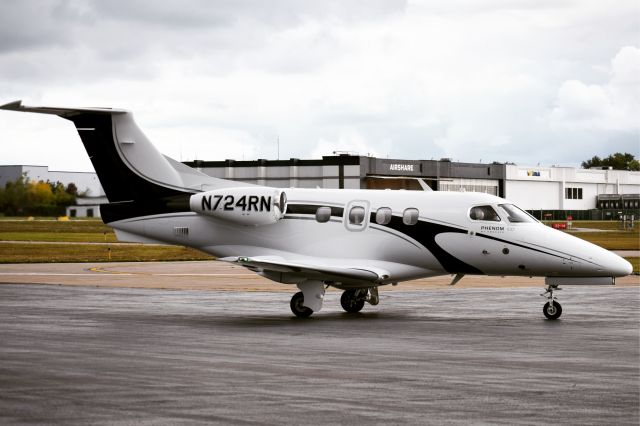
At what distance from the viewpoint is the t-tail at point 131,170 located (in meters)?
28.5

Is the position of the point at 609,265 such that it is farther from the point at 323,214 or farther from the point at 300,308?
the point at 300,308

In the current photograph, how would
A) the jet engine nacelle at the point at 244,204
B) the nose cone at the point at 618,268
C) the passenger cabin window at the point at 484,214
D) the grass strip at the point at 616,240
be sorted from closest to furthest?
the nose cone at the point at 618,268, the passenger cabin window at the point at 484,214, the jet engine nacelle at the point at 244,204, the grass strip at the point at 616,240

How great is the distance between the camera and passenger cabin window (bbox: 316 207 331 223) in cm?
2703

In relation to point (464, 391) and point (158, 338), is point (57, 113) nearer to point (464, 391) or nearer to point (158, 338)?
point (158, 338)

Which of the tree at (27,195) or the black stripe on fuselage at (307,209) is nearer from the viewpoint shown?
the black stripe on fuselage at (307,209)

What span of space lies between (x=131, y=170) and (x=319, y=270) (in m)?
6.84

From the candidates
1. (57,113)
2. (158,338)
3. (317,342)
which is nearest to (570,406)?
(317,342)

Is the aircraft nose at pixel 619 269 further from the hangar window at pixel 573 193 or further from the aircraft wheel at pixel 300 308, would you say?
the hangar window at pixel 573 193

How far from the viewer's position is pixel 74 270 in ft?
154

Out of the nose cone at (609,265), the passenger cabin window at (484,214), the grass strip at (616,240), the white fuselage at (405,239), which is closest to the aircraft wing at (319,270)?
the white fuselage at (405,239)

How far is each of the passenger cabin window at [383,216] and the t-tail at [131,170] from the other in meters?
4.82

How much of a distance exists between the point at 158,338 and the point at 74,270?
2702 centimetres

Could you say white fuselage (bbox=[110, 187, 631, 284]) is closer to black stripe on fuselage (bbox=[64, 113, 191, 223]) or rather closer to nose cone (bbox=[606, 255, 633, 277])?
nose cone (bbox=[606, 255, 633, 277])

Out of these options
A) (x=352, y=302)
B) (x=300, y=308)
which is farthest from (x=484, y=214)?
(x=300, y=308)
